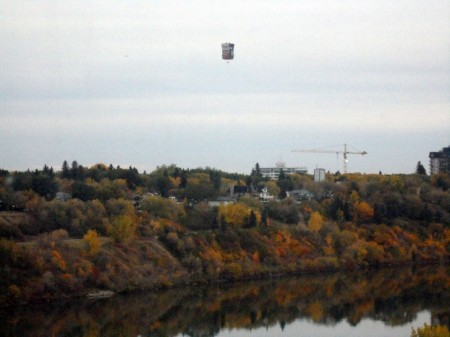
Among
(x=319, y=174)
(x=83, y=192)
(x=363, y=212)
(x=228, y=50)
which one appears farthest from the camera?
(x=319, y=174)

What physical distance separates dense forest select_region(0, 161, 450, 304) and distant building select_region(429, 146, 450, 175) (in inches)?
1768

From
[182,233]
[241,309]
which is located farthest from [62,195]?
[241,309]

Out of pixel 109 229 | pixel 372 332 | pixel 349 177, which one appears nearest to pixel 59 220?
pixel 109 229

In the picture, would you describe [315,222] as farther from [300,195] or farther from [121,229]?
[121,229]

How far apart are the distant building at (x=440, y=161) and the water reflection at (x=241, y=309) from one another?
223ft

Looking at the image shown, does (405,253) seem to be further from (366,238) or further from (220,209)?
(220,209)

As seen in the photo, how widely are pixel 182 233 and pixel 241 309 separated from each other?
10032mm

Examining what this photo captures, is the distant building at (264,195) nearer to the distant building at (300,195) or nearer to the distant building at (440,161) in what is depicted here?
the distant building at (300,195)

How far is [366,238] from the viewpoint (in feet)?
162

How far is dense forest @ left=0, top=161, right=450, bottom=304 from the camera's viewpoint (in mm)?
33938

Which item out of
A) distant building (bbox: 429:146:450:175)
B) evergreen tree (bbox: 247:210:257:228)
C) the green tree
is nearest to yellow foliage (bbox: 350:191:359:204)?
evergreen tree (bbox: 247:210:257:228)

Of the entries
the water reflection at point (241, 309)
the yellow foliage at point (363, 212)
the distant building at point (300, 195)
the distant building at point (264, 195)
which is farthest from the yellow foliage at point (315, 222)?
the distant building at point (264, 195)

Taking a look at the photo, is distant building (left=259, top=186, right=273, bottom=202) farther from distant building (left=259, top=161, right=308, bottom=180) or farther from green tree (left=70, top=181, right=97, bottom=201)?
distant building (left=259, top=161, right=308, bottom=180)

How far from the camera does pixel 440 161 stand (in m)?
107
